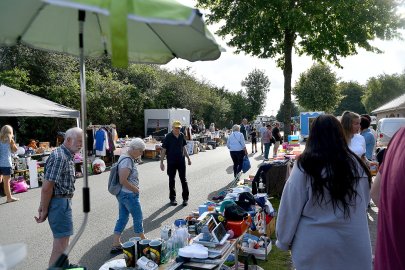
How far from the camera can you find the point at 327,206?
246 centimetres

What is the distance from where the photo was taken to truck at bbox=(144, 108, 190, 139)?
22047mm

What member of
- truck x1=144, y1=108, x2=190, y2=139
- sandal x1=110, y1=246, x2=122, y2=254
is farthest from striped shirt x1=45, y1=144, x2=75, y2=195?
truck x1=144, y1=108, x2=190, y2=139

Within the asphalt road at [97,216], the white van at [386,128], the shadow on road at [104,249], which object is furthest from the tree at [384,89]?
the shadow on road at [104,249]

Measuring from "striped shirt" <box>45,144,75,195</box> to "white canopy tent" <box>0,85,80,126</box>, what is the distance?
22.6ft

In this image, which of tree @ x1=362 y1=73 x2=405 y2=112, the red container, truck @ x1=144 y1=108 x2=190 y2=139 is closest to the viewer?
the red container

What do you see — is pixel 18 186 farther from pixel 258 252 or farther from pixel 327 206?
pixel 327 206

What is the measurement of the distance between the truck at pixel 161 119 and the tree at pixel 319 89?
58.3 feet

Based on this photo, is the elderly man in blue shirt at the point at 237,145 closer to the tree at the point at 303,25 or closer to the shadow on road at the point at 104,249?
the shadow on road at the point at 104,249

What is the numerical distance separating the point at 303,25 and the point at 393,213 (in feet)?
36.3

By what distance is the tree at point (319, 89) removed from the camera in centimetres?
3616

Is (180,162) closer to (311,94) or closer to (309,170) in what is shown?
(309,170)

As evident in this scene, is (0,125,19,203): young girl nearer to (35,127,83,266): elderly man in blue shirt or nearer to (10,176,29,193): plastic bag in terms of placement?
(10,176,29,193): plastic bag

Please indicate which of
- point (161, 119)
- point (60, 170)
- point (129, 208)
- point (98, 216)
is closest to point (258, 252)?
point (129, 208)

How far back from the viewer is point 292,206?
8.18 feet
